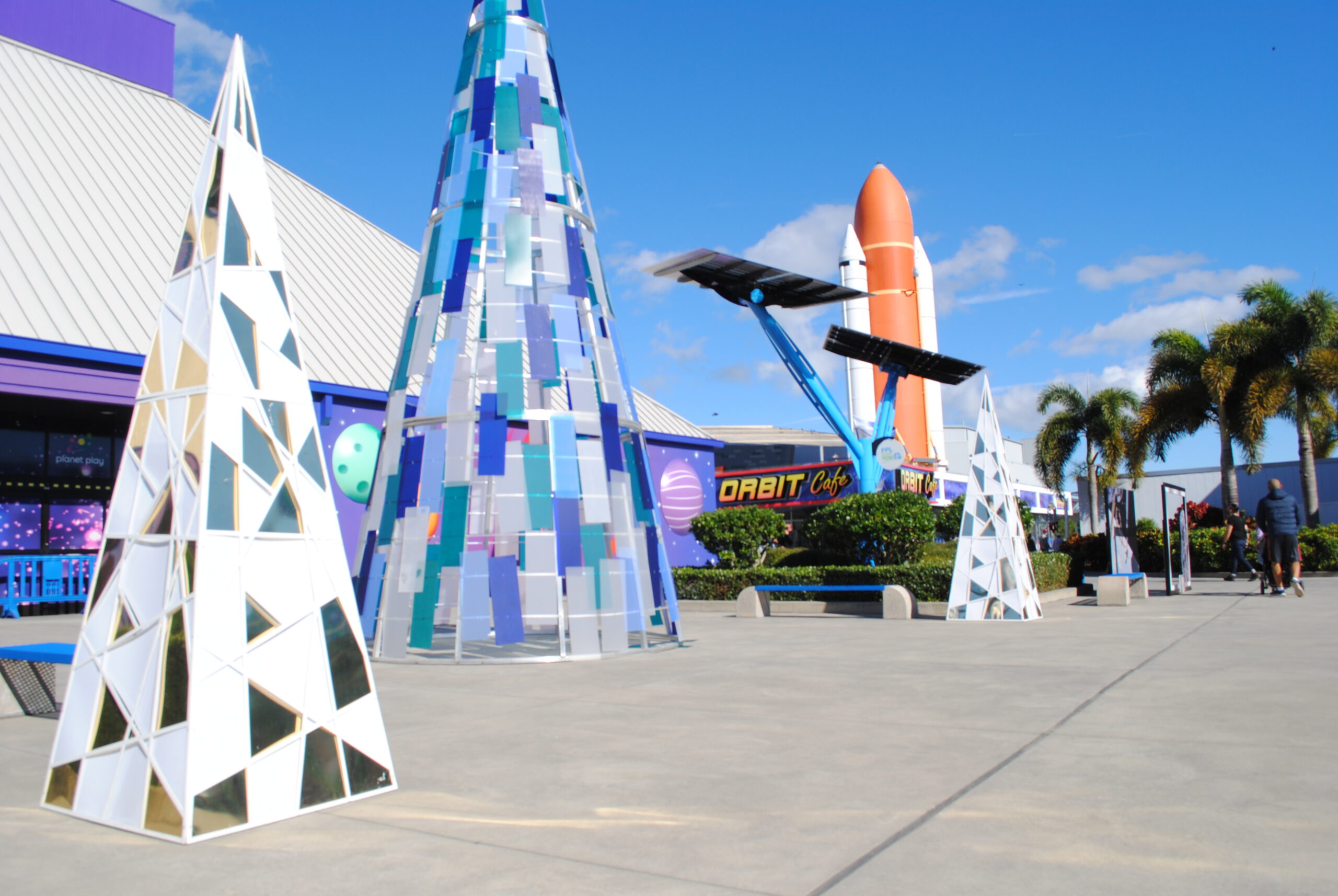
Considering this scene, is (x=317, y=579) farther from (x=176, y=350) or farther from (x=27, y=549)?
(x=27, y=549)

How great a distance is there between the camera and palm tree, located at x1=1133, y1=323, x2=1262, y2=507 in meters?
30.6

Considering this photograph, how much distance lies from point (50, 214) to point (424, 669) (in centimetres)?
1314

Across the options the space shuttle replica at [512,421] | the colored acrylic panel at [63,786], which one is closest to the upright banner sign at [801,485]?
the space shuttle replica at [512,421]

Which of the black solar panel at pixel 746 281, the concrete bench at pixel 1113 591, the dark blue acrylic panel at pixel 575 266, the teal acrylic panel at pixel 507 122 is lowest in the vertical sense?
the concrete bench at pixel 1113 591

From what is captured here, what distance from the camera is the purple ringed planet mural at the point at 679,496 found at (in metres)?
26.2

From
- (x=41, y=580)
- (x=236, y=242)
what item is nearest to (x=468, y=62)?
(x=236, y=242)

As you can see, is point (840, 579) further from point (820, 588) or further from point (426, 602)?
point (426, 602)

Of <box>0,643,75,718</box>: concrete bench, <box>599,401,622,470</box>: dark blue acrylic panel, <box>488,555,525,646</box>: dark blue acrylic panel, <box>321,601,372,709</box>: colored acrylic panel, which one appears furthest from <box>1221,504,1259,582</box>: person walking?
<box>0,643,75,718</box>: concrete bench

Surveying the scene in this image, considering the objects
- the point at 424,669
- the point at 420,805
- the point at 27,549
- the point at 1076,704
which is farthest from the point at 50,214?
the point at 1076,704

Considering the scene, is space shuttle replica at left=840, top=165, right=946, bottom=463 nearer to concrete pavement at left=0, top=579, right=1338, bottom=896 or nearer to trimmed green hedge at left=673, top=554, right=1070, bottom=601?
trimmed green hedge at left=673, top=554, right=1070, bottom=601

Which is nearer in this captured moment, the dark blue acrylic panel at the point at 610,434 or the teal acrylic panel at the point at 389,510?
the teal acrylic panel at the point at 389,510

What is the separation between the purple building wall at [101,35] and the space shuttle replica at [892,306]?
1080 inches

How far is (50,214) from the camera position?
16.6m

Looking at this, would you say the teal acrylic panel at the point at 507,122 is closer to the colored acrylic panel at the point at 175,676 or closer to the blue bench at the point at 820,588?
the colored acrylic panel at the point at 175,676
